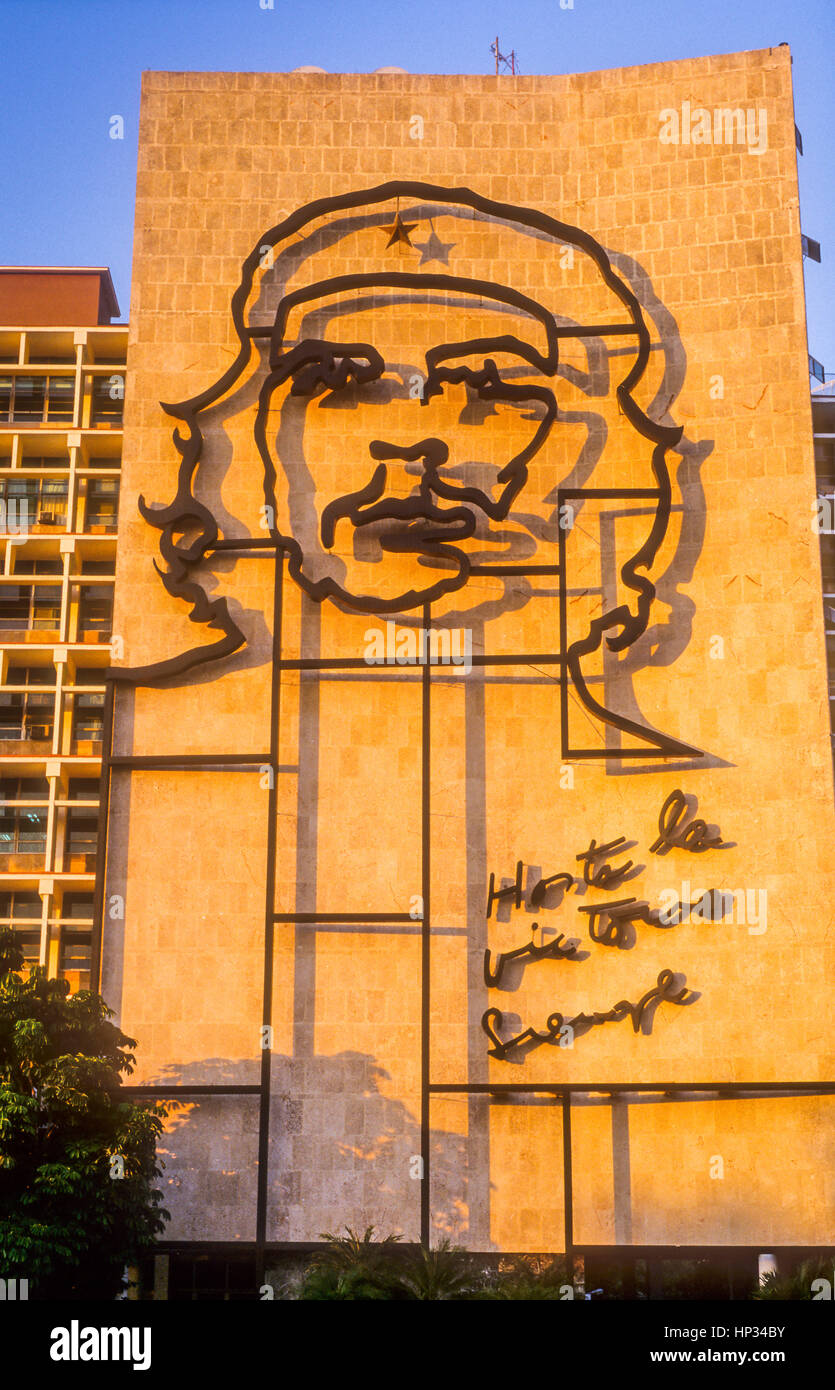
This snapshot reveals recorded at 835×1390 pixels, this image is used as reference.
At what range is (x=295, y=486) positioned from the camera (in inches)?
1042

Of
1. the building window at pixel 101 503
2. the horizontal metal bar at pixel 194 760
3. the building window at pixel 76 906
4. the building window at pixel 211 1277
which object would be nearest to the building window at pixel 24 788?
the building window at pixel 76 906

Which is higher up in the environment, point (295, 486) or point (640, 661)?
point (295, 486)

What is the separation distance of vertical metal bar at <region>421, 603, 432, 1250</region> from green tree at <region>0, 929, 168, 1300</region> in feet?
13.6

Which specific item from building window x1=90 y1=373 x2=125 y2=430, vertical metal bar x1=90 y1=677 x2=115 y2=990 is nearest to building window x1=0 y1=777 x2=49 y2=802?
building window x1=90 y1=373 x2=125 y2=430

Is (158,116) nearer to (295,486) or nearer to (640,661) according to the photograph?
(295,486)

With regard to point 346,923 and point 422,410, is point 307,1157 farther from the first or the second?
point 422,410

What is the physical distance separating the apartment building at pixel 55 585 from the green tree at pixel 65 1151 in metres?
31.5

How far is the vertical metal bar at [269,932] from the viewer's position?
23.3m

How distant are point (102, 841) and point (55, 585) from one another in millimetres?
34505

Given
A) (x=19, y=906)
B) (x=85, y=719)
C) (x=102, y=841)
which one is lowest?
(x=102, y=841)

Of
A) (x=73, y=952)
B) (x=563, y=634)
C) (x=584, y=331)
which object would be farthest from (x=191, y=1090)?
(x=73, y=952)

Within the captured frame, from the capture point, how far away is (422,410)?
26719 mm

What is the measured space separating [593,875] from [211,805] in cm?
626
